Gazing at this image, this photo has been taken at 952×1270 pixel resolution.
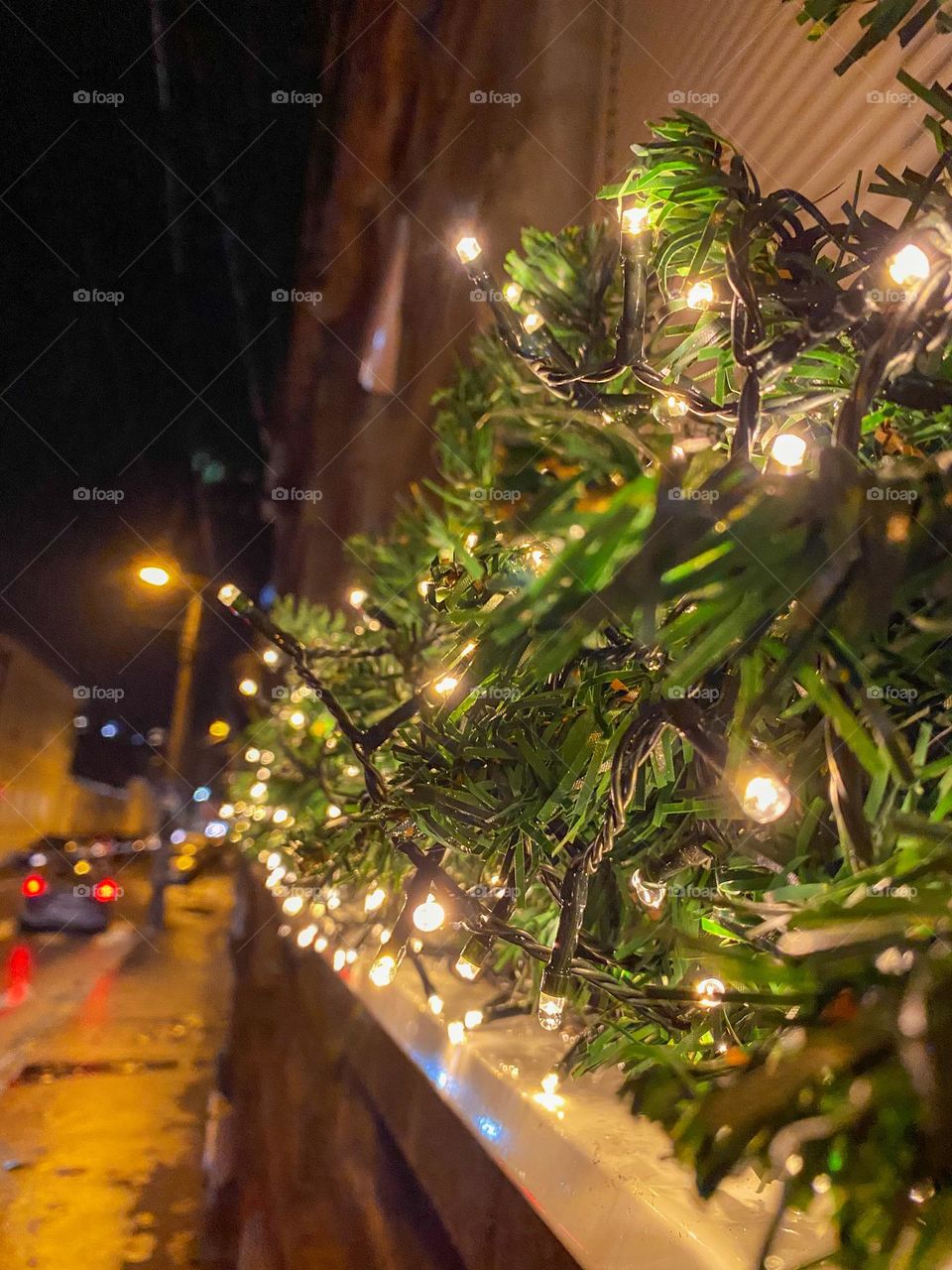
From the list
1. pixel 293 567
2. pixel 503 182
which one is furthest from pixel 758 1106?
pixel 293 567

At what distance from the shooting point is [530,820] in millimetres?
1489

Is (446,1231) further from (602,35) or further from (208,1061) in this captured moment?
(602,35)

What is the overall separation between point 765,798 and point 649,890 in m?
0.68

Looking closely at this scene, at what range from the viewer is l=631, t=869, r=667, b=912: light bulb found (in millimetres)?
1473

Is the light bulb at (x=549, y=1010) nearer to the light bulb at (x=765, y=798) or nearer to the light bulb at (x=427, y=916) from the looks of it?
the light bulb at (x=427, y=916)

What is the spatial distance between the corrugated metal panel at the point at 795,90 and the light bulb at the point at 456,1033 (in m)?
2.57

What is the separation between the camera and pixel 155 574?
12.2m

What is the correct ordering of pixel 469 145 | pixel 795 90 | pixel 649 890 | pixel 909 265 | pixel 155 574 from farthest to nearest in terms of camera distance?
Answer: 1. pixel 155 574
2. pixel 469 145
3. pixel 795 90
4. pixel 649 890
5. pixel 909 265

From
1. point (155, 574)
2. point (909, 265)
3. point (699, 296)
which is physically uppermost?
point (155, 574)

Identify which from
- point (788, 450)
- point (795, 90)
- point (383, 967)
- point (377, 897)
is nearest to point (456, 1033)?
point (377, 897)

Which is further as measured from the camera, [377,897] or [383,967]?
[377,897]

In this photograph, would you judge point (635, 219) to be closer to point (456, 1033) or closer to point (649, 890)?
point (649, 890)

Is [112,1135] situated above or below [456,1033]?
below

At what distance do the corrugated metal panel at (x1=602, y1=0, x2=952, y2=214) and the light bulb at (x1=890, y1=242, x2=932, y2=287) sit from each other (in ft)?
4.03
